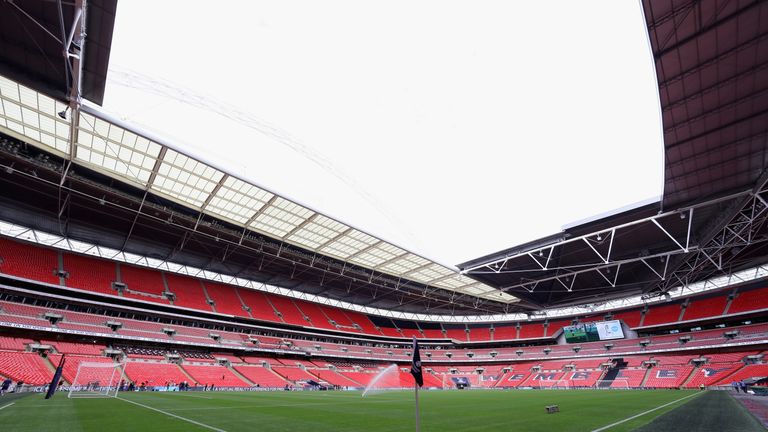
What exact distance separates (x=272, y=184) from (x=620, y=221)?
26.5 metres

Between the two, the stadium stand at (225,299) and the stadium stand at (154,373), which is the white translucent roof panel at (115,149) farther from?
the stadium stand at (225,299)

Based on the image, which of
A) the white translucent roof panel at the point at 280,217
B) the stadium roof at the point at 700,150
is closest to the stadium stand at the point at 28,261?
the white translucent roof panel at the point at 280,217

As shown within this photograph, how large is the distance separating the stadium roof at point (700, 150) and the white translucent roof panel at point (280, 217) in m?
18.7

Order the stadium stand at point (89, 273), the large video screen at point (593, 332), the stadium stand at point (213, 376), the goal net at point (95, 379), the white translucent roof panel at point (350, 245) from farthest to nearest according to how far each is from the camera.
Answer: the large video screen at point (593, 332)
the white translucent roof panel at point (350, 245)
the stadium stand at point (213, 376)
the stadium stand at point (89, 273)
the goal net at point (95, 379)

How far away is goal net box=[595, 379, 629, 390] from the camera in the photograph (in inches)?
1642

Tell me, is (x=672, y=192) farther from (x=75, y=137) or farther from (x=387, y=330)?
(x=387, y=330)

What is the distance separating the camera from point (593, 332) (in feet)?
171

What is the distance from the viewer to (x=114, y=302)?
34219mm

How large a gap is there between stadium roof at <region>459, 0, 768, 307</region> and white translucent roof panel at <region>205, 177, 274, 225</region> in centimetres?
2234

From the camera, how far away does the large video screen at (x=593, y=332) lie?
49.9 meters

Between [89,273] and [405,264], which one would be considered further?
[405,264]

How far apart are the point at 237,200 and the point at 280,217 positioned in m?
3.88

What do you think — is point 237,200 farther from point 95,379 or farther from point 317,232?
point 95,379

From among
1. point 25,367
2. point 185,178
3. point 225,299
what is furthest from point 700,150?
point 225,299
